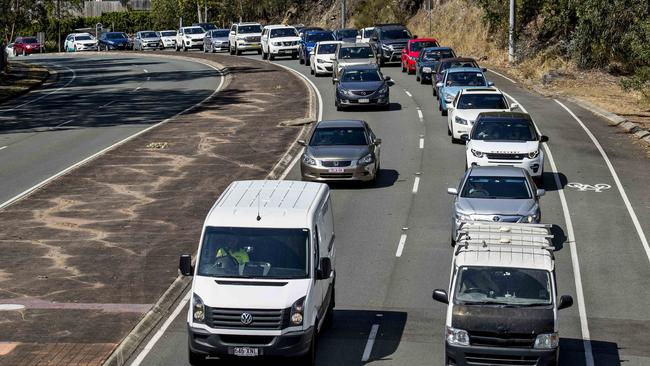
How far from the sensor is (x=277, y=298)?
15.6 meters

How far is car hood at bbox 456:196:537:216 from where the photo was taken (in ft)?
77.0

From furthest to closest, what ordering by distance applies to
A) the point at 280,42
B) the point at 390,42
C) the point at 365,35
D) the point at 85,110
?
the point at 365,35
the point at 280,42
the point at 390,42
the point at 85,110

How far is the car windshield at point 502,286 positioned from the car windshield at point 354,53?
3955 cm

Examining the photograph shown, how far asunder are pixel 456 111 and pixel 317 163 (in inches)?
327

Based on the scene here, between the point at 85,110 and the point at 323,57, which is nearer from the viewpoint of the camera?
the point at 85,110

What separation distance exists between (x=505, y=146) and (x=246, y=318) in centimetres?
1648

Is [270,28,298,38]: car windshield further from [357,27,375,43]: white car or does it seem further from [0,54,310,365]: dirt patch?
[0,54,310,365]: dirt patch

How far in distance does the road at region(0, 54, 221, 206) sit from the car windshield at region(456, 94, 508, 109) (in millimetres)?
11992

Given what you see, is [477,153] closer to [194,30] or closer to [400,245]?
[400,245]

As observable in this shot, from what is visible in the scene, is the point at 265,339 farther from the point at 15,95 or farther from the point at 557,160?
the point at 15,95

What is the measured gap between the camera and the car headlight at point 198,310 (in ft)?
51.1

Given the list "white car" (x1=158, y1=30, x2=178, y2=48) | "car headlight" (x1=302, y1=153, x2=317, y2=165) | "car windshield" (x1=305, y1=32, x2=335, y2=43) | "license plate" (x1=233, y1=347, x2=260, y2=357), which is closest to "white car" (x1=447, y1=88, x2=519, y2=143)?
"car headlight" (x1=302, y1=153, x2=317, y2=165)

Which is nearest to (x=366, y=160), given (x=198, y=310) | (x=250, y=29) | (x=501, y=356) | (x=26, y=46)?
(x=198, y=310)

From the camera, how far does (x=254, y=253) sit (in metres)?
16.2
